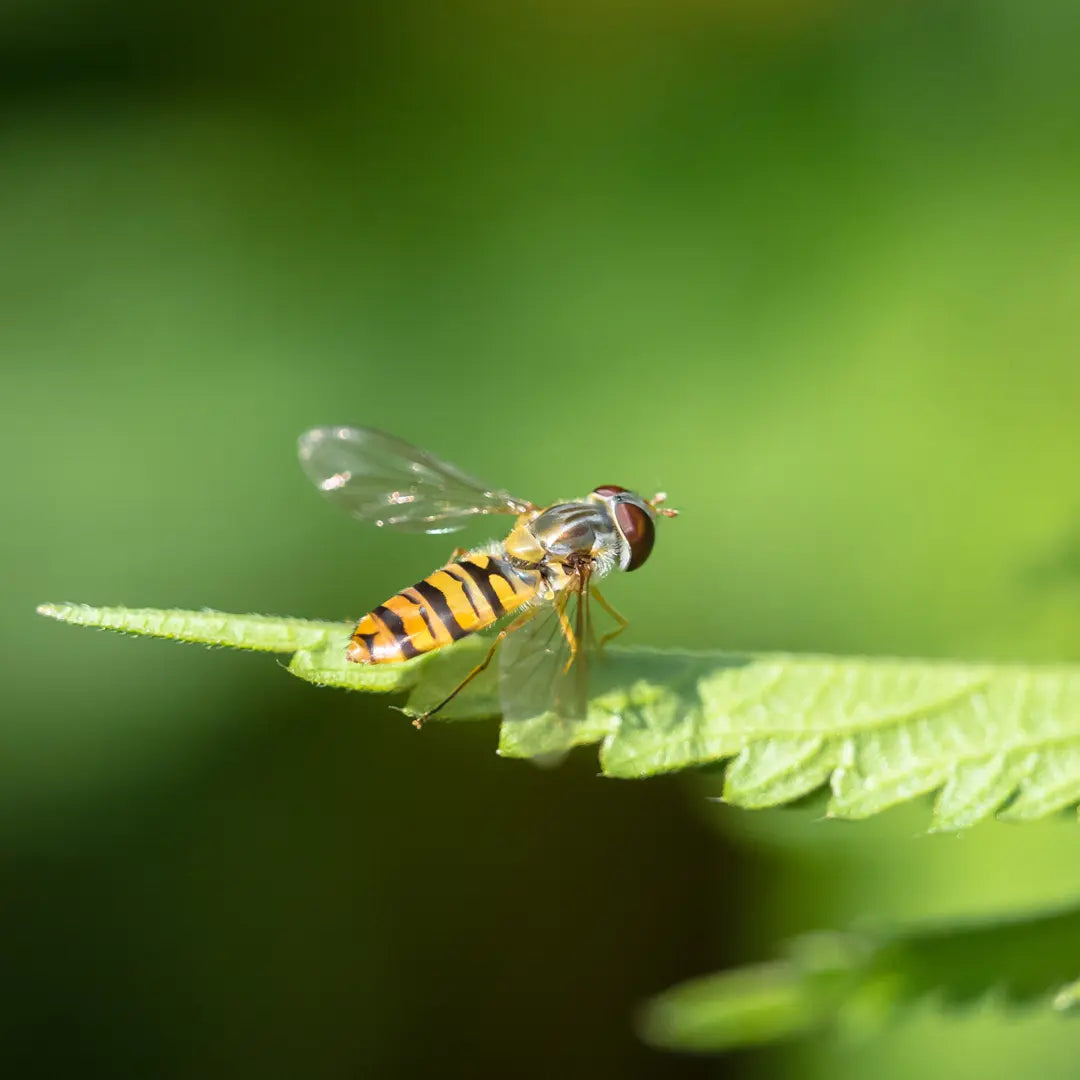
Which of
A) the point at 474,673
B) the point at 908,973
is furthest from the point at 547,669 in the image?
the point at 908,973

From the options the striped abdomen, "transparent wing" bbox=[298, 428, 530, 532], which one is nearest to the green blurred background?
"transparent wing" bbox=[298, 428, 530, 532]

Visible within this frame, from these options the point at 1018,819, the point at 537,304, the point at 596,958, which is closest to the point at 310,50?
the point at 537,304

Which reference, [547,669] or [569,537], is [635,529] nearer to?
[569,537]

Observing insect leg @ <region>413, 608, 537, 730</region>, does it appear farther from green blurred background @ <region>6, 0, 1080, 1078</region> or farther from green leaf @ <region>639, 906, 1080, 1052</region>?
green blurred background @ <region>6, 0, 1080, 1078</region>

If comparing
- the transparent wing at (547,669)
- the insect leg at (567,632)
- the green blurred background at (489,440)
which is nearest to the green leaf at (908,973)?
the transparent wing at (547,669)

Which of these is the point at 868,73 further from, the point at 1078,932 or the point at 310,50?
the point at 1078,932

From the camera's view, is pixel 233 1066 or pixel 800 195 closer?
pixel 233 1066

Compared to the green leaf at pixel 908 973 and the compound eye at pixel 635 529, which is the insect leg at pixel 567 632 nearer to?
the compound eye at pixel 635 529
